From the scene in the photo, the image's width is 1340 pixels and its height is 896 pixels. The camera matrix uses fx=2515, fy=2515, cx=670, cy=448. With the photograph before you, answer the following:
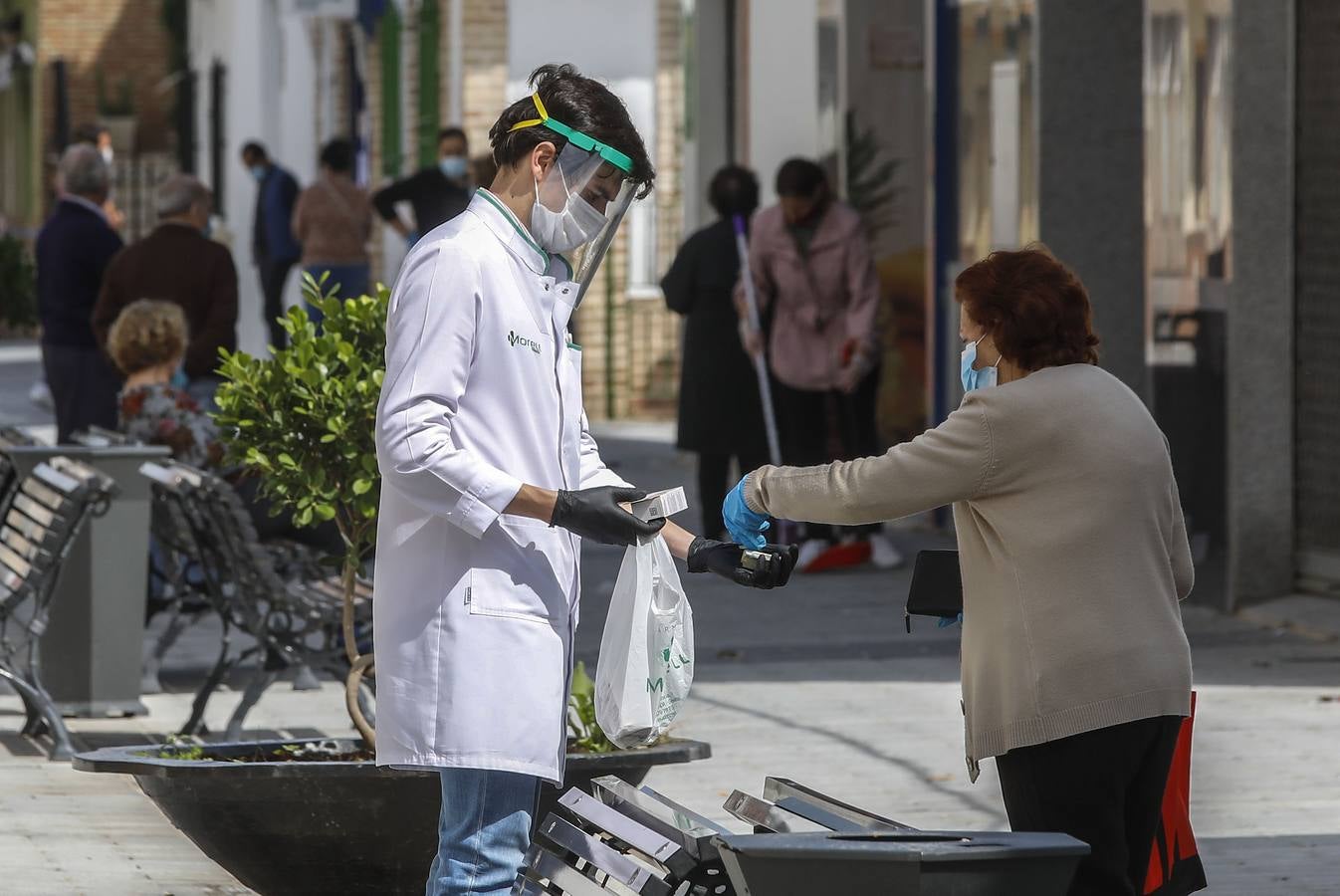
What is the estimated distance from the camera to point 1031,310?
4191mm

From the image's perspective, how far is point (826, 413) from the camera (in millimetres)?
12039

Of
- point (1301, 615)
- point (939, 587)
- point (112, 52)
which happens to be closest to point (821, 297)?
point (1301, 615)

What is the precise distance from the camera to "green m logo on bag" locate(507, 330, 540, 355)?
Answer: 13.1 ft

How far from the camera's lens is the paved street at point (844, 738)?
20.5 feet

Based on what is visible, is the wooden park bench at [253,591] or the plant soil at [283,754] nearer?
the plant soil at [283,754]

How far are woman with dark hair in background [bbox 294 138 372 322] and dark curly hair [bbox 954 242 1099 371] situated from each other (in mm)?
15414

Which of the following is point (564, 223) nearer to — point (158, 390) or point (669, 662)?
point (669, 662)

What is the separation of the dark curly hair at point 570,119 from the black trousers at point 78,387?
724 cm

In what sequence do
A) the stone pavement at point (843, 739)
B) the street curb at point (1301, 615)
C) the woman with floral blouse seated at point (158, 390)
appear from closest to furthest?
the stone pavement at point (843, 739) < the woman with floral blouse seated at point (158, 390) < the street curb at point (1301, 615)

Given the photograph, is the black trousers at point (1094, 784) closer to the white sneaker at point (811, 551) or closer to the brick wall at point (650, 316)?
the white sneaker at point (811, 551)

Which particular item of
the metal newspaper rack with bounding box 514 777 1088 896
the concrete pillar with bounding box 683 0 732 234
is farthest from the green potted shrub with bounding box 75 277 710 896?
the concrete pillar with bounding box 683 0 732 234

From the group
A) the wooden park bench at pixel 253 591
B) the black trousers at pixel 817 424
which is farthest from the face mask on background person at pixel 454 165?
the wooden park bench at pixel 253 591

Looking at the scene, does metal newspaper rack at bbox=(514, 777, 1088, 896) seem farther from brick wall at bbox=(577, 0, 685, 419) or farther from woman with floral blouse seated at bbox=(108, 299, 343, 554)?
brick wall at bbox=(577, 0, 685, 419)

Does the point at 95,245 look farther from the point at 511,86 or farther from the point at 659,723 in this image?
the point at 511,86
